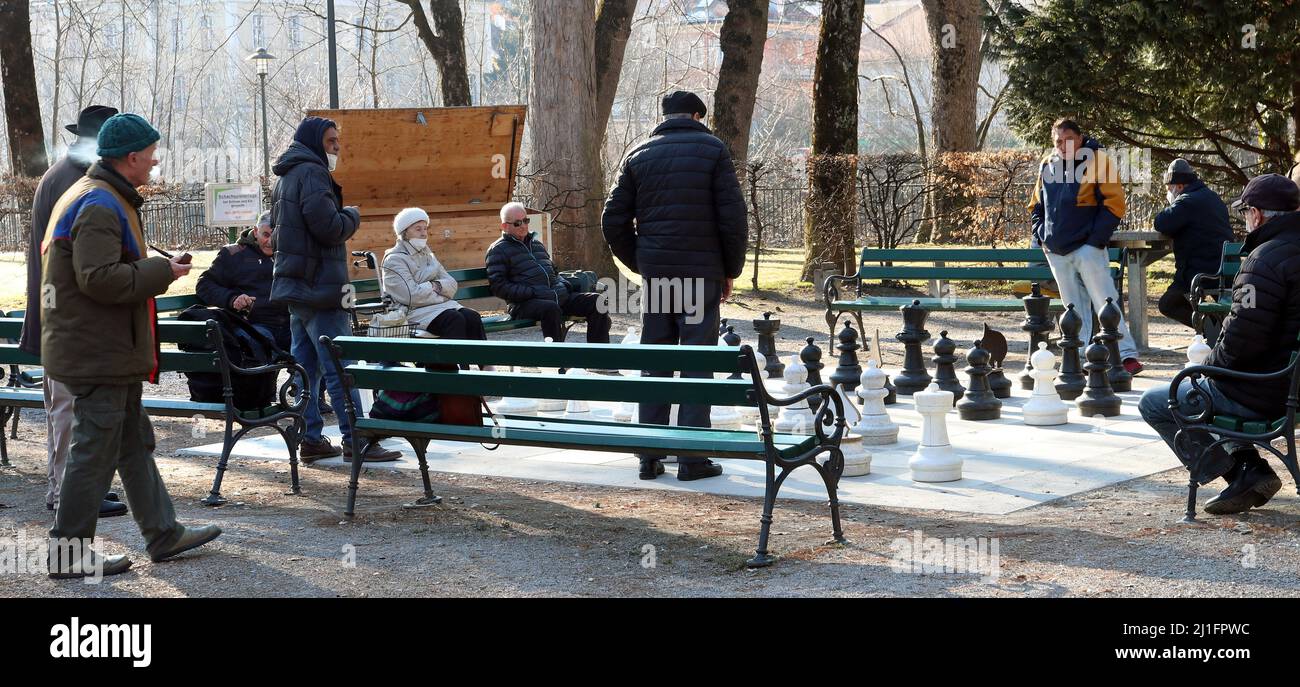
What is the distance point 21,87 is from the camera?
21.1 metres

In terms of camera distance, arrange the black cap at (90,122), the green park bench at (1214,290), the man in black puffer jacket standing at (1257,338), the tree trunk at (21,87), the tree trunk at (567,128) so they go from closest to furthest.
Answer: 1. the man in black puffer jacket standing at (1257,338)
2. the black cap at (90,122)
3. the green park bench at (1214,290)
4. the tree trunk at (567,128)
5. the tree trunk at (21,87)

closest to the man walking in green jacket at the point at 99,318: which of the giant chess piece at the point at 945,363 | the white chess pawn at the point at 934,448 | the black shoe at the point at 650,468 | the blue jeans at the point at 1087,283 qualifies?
the black shoe at the point at 650,468

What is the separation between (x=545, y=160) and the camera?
16312 millimetres

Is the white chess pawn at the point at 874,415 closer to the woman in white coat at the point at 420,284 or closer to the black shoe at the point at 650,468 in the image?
the black shoe at the point at 650,468

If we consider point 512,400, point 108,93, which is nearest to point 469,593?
point 512,400

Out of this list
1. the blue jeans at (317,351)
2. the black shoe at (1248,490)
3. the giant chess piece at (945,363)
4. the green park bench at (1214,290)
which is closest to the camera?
the black shoe at (1248,490)

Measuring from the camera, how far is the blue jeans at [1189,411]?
5953 millimetres

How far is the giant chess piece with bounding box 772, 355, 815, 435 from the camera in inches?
299

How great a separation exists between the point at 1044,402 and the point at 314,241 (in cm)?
420

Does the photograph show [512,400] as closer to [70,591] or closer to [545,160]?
[70,591]

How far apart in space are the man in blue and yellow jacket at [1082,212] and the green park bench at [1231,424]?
14.2 ft

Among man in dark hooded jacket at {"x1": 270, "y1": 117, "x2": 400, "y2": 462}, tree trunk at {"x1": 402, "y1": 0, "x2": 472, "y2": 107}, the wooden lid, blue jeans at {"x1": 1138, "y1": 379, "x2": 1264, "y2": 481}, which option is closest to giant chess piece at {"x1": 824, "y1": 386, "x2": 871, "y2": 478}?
blue jeans at {"x1": 1138, "y1": 379, "x2": 1264, "y2": 481}

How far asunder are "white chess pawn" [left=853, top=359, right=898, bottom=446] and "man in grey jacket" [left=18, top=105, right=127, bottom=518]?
12.5 ft

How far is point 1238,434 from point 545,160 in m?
11.3
